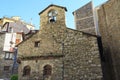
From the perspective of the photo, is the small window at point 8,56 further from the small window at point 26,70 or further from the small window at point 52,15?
the small window at point 52,15

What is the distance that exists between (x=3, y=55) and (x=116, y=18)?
19.0 metres

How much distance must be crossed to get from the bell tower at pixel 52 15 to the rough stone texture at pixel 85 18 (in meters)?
5.17

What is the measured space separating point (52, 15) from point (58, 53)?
4.05 meters

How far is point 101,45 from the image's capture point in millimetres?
16734

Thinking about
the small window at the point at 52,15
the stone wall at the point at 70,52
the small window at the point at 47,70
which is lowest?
the small window at the point at 47,70

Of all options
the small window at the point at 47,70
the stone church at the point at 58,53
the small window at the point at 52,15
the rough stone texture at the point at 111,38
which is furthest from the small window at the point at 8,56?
the rough stone texture at the point at 111,38

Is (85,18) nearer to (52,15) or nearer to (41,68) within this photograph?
(52,15)

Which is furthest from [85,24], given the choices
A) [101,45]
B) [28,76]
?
[28,76]

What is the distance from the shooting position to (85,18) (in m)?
20.8

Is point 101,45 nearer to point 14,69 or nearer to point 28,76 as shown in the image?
point 28,76

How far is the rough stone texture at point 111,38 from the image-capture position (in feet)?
50.2

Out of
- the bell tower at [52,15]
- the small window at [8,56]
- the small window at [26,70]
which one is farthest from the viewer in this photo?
the small window at [8,56]

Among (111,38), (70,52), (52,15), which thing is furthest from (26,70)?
(111,38)

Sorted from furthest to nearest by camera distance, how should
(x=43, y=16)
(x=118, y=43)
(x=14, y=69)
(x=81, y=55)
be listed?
(x=14, y=69) → (x=43, y=16) → (x=118, y=43) → (x=81, y=55)
